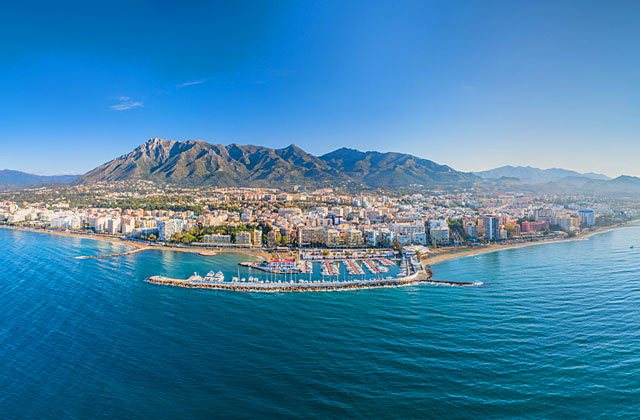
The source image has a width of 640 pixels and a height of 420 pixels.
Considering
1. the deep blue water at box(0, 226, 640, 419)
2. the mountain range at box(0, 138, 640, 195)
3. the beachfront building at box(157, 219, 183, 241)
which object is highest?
the mountain range at box(0, 138, 640, 195)

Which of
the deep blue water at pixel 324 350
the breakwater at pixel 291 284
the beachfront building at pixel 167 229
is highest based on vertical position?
the beachfront building at pixel 167 229

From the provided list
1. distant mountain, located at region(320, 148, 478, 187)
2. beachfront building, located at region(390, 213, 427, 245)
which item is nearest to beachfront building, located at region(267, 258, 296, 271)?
beachfront building, located at region(390, 213, 427, 245)

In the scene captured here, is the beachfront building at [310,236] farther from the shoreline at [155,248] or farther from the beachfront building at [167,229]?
the beachfront building at [167,229]

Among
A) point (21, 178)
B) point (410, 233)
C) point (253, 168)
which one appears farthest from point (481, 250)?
point (21, 178)

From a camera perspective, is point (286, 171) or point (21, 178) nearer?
point (286, 171)

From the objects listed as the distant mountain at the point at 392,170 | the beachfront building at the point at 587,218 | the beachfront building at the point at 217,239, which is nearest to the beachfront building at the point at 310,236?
the beachfront building at the point at 217,239

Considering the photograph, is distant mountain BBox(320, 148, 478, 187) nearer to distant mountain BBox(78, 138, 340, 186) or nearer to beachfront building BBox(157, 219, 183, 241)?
distant mountain BBox(78, 138, 340, 186)

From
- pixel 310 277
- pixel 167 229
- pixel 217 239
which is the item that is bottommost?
pixel 310 277

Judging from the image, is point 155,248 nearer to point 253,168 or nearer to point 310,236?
point 310,236
